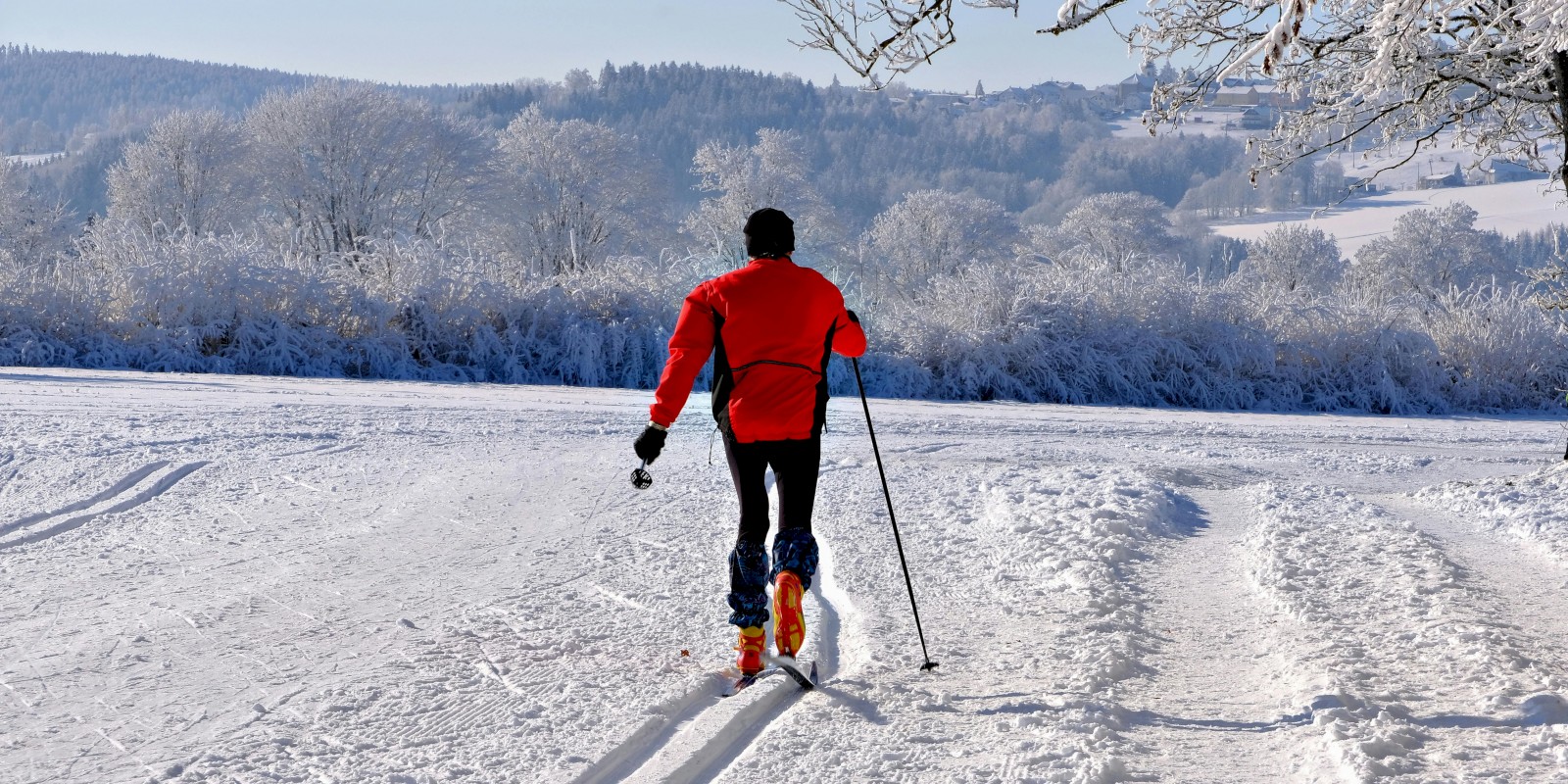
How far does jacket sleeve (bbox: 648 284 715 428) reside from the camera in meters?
4.05

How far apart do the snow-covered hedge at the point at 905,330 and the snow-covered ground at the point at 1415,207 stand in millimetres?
54179

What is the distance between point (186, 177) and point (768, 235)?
146 ft

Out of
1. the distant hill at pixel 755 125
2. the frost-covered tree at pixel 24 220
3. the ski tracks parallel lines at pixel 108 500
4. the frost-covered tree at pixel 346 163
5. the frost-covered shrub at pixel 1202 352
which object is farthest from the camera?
the distant hill at pixel 755 125

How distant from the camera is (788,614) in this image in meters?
4.13

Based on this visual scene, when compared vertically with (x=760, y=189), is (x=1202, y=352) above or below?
below

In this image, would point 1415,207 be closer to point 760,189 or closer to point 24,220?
point 760,189

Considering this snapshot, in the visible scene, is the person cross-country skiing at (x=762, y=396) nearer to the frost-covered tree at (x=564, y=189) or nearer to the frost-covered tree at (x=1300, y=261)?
the frost-covered tree at (x=564, y=189)

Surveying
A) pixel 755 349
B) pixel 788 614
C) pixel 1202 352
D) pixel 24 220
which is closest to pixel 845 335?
pixel 755 349

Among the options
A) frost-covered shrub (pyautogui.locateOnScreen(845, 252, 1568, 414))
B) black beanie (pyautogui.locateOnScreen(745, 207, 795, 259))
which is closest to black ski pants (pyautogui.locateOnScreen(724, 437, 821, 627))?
black beanie (pyautogui.locateOnScreen(745, 207, 795, 259))

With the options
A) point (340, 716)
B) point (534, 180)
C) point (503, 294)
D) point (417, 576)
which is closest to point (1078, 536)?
point (417, 576)

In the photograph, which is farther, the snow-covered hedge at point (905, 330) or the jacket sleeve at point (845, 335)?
the snow-covered hedge at point (905, 330)

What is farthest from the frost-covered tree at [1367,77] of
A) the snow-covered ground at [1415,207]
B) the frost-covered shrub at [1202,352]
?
the snow-covered ground at [1415,207]

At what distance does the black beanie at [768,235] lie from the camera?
420cm

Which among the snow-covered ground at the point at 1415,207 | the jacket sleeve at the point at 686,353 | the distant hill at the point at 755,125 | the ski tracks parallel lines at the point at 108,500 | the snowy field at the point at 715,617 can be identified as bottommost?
the snowy field at the point at 715,617
